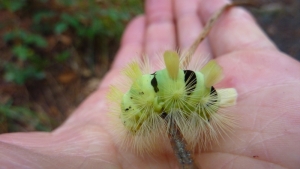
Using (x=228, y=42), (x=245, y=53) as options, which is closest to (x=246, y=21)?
(x=228, y=42)

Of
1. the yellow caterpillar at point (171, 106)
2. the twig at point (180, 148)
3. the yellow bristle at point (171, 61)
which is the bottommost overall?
the twig at point (180, 148)

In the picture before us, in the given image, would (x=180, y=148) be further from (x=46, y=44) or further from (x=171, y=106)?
(x=46, y=44)

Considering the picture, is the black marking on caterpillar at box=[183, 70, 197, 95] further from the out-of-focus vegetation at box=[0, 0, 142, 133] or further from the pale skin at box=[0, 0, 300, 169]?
the out-of-focus vegetation at box=[0, 0, 142, 133]

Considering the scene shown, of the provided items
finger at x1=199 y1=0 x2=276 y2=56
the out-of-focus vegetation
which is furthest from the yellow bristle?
the out-of-focus vegetation

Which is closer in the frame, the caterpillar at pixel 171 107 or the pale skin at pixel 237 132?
the pale skin at pixel 237 132

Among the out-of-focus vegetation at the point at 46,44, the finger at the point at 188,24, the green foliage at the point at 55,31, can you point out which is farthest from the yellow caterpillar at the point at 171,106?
the green foliage at the point at 55,31

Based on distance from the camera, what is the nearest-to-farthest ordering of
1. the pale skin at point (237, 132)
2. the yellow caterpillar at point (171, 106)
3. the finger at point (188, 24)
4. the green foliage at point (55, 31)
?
the pale skin at point (237, 132) → the yellow caterpillar at point (171, 106) → the finger at point (188, 24) → the green foliage at point (55, 31)

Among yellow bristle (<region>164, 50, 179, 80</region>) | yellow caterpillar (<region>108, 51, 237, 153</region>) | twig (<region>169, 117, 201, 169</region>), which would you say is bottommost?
twig (<region>169, 117, 201, 169</region>)

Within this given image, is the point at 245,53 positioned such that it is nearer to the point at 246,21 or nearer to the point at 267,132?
the point at 246,21

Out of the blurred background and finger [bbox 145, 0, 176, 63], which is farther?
the blurred background

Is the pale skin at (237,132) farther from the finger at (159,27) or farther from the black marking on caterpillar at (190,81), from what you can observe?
the finger at (159,27)
